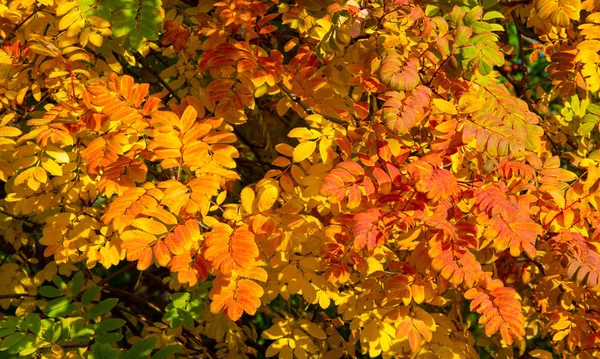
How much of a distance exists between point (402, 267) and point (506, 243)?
395mm

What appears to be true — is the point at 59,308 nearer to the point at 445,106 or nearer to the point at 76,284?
the point at 76,284

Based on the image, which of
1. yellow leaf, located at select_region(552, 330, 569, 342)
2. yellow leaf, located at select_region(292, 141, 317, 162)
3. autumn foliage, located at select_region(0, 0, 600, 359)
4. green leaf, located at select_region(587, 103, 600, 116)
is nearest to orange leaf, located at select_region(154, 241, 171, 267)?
autumn foliage, located at select_region(0, 0, 600, 359)

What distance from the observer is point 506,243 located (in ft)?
7.67

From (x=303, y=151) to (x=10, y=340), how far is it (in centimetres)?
129

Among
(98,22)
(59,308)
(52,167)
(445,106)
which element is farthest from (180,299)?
(445,106)

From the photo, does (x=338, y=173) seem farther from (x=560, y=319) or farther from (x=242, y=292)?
(x=560, y=319)

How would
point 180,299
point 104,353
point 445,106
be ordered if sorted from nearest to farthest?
point 445,106, point 104,353, point 180,299

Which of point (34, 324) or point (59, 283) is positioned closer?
point (34, 324)

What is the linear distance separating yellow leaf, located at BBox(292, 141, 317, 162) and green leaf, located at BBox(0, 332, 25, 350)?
1249 millimetres

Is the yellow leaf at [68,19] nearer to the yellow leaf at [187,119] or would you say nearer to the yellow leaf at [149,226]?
the yellow leaf at [187,119]

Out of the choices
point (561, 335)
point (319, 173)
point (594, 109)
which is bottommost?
point (561, 335)

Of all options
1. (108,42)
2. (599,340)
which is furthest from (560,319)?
(108,42)

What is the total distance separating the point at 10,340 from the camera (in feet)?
9.05

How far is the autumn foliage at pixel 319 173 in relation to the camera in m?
2.29
